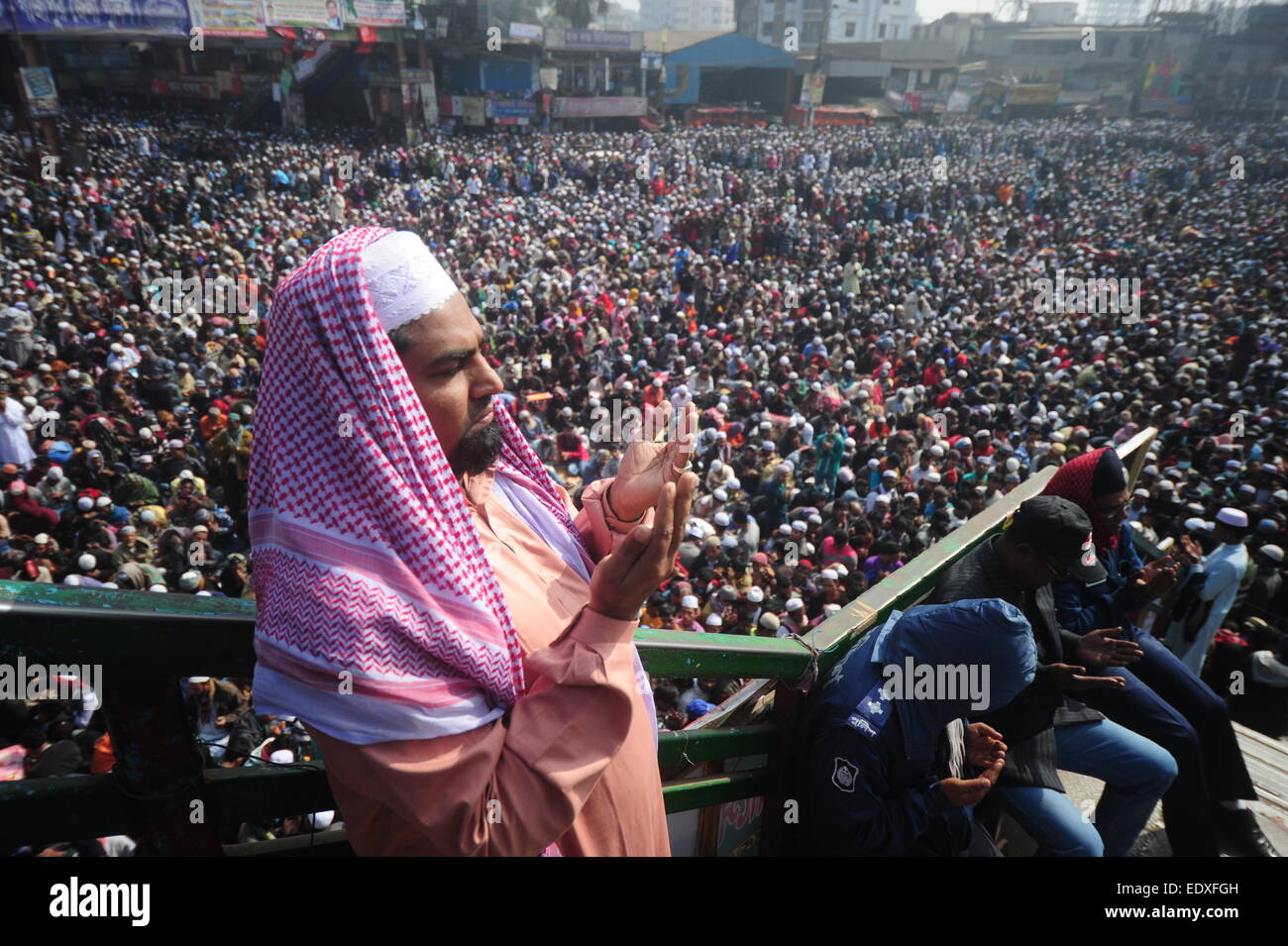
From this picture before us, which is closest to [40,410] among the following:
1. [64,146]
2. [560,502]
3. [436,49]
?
[560,502]

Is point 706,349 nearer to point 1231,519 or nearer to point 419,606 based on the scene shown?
point 1231,519

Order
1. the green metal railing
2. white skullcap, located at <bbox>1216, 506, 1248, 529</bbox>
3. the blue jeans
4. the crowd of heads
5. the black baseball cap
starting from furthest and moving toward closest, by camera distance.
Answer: the crowd of heads
white skullcap, located at <bbox>1216, 506, 1248, 529</bbox>
the black baseball cap
the blue jeans
the green metal railing

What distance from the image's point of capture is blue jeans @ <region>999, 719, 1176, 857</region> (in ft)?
6.61

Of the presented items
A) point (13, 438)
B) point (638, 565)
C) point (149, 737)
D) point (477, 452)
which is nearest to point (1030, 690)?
point (638, 565)

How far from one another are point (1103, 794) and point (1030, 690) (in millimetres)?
636

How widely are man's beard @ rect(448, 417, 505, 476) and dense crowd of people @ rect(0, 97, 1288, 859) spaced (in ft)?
1.45

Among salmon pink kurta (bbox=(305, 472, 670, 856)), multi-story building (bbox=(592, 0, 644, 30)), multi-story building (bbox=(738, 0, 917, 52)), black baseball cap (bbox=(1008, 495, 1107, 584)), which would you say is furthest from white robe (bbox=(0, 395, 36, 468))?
multi-story building (bbox=(592, 0, 644, 30))

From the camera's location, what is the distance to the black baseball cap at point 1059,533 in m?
2.16

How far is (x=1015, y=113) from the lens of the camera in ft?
134

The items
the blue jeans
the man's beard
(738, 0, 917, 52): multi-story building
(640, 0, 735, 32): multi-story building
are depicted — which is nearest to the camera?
the man's beard

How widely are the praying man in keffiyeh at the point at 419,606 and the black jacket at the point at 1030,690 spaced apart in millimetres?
1217

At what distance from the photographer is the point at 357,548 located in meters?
1.06

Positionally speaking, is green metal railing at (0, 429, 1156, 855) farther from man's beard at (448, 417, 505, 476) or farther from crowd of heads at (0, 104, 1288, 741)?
crowd of heads at (0, 104, 1288, 741)

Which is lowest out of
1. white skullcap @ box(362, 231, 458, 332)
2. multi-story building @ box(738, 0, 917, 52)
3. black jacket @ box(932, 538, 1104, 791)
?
black jacket @ box(932, 538, 1104, 791)
